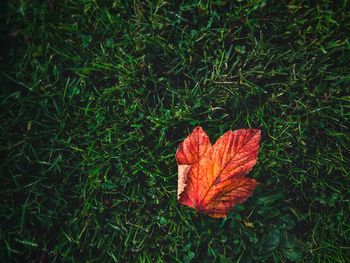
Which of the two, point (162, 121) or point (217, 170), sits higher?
point (162, 121)

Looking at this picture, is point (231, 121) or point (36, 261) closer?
point (36, 261)

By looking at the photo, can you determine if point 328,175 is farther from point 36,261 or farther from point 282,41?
point 36,261

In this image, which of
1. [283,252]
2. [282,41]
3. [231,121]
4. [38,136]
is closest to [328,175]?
[283,252]

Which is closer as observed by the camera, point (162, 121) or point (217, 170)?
point (217, 170)
